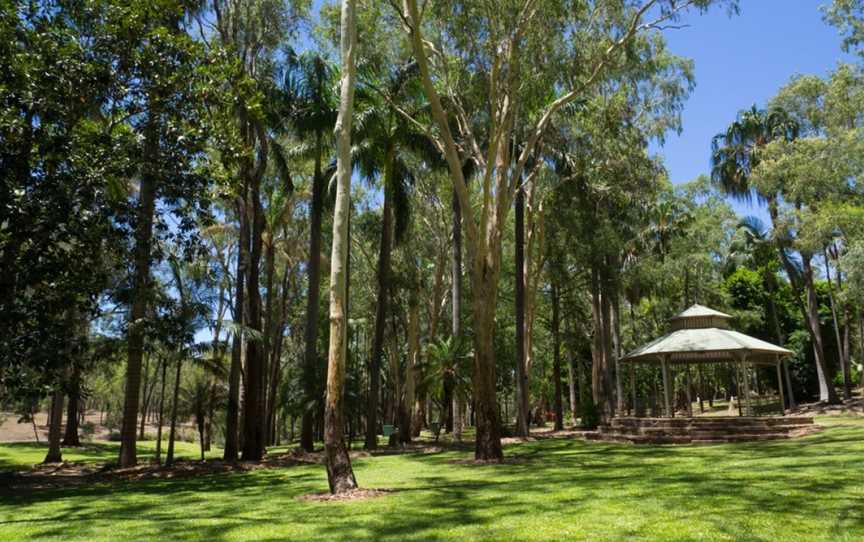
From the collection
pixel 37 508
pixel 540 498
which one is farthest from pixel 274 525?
pixel 37 508

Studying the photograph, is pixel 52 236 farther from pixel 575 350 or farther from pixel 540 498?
pixel 575 350

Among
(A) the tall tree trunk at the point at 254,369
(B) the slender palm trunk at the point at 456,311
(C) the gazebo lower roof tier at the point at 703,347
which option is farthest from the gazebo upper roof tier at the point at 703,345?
(A) the tall tree trunk at the point at 254,369

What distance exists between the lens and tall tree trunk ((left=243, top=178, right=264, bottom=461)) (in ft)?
66.9

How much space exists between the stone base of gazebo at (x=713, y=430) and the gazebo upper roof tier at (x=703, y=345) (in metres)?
2.34

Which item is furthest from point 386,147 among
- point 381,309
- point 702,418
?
point 702,418

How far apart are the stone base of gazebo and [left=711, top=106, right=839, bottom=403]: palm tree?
11.1 metres

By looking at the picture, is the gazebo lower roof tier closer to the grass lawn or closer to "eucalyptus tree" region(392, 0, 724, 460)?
the grass lawn

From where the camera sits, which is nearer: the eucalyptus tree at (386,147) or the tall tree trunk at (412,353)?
the eucalyptus tree at (386,147)

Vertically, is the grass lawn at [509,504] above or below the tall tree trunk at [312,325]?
below

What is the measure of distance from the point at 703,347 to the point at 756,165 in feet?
49.2

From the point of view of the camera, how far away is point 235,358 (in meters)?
20.7

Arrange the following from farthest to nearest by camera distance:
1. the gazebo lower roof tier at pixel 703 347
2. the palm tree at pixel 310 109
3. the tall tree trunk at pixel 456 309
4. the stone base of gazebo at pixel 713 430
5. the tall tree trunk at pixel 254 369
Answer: the tall tree trunk at pixel 456 309 → the gazebo lower roof tier at pixel 703 347 → the palm tree at pixel 310 109 → the stone base of gazebo at pixel 713 430 → the tall tree trunk at pixel 254 369

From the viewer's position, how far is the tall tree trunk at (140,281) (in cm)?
1534

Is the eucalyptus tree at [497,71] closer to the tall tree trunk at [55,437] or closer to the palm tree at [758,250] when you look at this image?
the tall tree trunk at [55,437]
